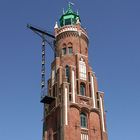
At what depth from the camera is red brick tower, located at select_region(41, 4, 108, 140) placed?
57188 millimetres

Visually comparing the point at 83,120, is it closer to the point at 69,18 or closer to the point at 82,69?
the point at 82,69

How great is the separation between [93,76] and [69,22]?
13.4 meters

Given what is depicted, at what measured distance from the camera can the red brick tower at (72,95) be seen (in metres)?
57.2

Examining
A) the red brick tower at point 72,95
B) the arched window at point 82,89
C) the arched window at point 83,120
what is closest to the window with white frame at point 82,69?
the red brick tower at point 72,95

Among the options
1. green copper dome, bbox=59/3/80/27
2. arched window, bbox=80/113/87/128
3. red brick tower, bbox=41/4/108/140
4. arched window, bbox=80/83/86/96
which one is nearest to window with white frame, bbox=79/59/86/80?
red brick tower, bbox=41/4/108/140

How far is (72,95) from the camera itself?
60062mm

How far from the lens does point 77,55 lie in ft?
216

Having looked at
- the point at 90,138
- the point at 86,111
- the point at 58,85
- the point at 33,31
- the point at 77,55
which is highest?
the point at 33,31

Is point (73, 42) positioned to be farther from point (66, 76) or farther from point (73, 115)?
point (73, 115)

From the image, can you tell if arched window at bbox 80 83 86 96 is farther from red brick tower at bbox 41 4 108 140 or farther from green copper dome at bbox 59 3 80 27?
green copper dome at bbox 59 3 80 27

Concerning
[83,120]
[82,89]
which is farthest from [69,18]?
[83,120]

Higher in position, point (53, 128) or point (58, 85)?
point (58, 85)

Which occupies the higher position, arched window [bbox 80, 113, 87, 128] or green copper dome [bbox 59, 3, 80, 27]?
green copper dome [bbox 59, 3, 80, 27]

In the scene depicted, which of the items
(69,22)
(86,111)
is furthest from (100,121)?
(69,22)
